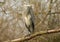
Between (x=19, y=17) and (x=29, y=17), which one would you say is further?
(x=19, y=17)

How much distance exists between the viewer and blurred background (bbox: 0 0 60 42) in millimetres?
3014

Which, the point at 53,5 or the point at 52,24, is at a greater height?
the point at 53,5

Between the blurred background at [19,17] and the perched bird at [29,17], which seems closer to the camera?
the perched bird at [29,17]

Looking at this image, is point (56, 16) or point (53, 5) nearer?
point (53, 5)

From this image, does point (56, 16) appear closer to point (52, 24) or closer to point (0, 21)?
point (52, 24)

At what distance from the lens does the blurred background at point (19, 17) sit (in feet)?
9.89

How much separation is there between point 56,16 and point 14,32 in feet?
2.51

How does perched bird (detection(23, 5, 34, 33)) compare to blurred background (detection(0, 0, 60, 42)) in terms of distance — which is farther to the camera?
blurred background (detection(0, 0, 60, 42))

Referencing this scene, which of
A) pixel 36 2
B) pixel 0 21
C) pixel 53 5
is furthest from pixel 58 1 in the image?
pixel 0 21

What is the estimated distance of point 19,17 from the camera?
324cm

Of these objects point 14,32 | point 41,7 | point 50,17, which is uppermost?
point 41,7

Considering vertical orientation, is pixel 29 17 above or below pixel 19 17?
above

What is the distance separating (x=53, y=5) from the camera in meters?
3.04

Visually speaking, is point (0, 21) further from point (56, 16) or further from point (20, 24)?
point (56, 16)
